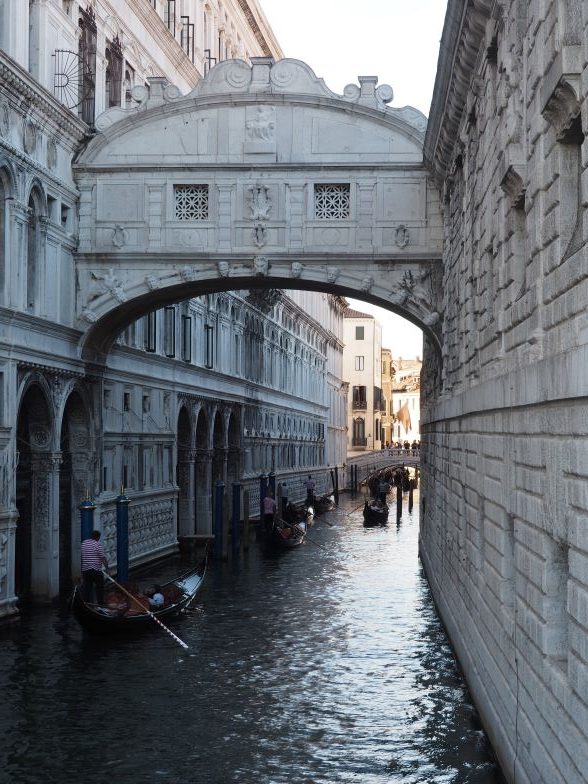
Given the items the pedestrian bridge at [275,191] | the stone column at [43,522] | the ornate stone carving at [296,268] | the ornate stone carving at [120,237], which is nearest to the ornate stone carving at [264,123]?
the pedestrian bridge at [275,191]

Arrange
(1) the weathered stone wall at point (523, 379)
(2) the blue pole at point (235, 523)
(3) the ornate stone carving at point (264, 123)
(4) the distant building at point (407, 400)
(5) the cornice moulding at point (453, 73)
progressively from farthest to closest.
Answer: (4) the distant building at point (407, 400) < (2) the blue pole at point (235, 523) < (3) the ornate stone carving at point (264, 123) < (5) the cornice moulding at point (453, 73) < (1) the weathered stone wall at point (523, 379)

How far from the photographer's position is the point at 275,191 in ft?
69.3

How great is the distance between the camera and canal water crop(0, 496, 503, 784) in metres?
11.4

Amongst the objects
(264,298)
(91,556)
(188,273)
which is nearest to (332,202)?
(188,273)

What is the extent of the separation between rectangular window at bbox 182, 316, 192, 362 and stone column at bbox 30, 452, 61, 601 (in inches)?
390

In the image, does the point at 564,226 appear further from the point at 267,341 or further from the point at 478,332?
the point at 267,341

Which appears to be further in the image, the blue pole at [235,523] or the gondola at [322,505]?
the gondola at [322,505]

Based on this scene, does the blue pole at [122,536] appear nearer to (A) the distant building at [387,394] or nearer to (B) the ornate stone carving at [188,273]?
(B) the ornate stone carving at [188,273]

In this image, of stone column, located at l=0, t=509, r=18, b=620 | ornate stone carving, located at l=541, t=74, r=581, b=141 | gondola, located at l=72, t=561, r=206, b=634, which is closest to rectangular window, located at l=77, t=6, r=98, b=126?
stone column, located at l=0, t=509, r=18, b=620

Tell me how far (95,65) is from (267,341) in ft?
67.2

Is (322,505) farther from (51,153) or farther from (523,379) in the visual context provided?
(523,379)

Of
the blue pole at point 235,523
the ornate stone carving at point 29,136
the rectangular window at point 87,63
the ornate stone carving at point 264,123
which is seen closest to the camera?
the ornate stone carving at point 29,136

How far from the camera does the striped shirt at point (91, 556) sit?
18.1 m

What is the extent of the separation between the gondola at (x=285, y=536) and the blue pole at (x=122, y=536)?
9418 millimetres
